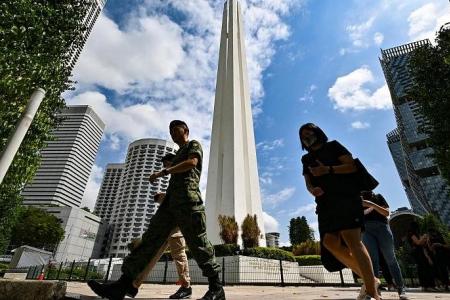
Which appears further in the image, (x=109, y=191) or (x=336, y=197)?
(x=109, y=191)

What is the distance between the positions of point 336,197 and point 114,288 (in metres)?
2.24

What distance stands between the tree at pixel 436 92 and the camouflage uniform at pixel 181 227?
11434 millimetres

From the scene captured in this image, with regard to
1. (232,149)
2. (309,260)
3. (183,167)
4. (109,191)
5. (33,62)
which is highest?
(109,191)

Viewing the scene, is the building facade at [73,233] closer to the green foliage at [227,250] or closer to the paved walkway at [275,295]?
the green foliage at [227,250]

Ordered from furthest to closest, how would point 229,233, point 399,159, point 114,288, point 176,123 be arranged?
point 399,159, point 229,233, point 176,123, point 114,288

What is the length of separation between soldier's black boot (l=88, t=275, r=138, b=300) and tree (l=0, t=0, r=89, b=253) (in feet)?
20.0

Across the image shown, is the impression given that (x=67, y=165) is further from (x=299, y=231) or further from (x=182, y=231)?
(x=182, y=231)

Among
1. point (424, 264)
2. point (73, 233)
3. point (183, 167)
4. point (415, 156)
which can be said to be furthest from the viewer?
point (73, 233)

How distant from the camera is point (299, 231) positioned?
46.7 meters

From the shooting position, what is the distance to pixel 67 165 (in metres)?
105

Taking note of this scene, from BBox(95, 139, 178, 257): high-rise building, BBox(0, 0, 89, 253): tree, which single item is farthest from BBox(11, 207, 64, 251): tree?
BBox(95, 139, 178, 257): high-rise building

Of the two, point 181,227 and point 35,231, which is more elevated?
point 35,231

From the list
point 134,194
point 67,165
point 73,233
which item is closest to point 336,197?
point 73,233

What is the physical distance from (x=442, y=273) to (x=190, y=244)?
795 centimetres
